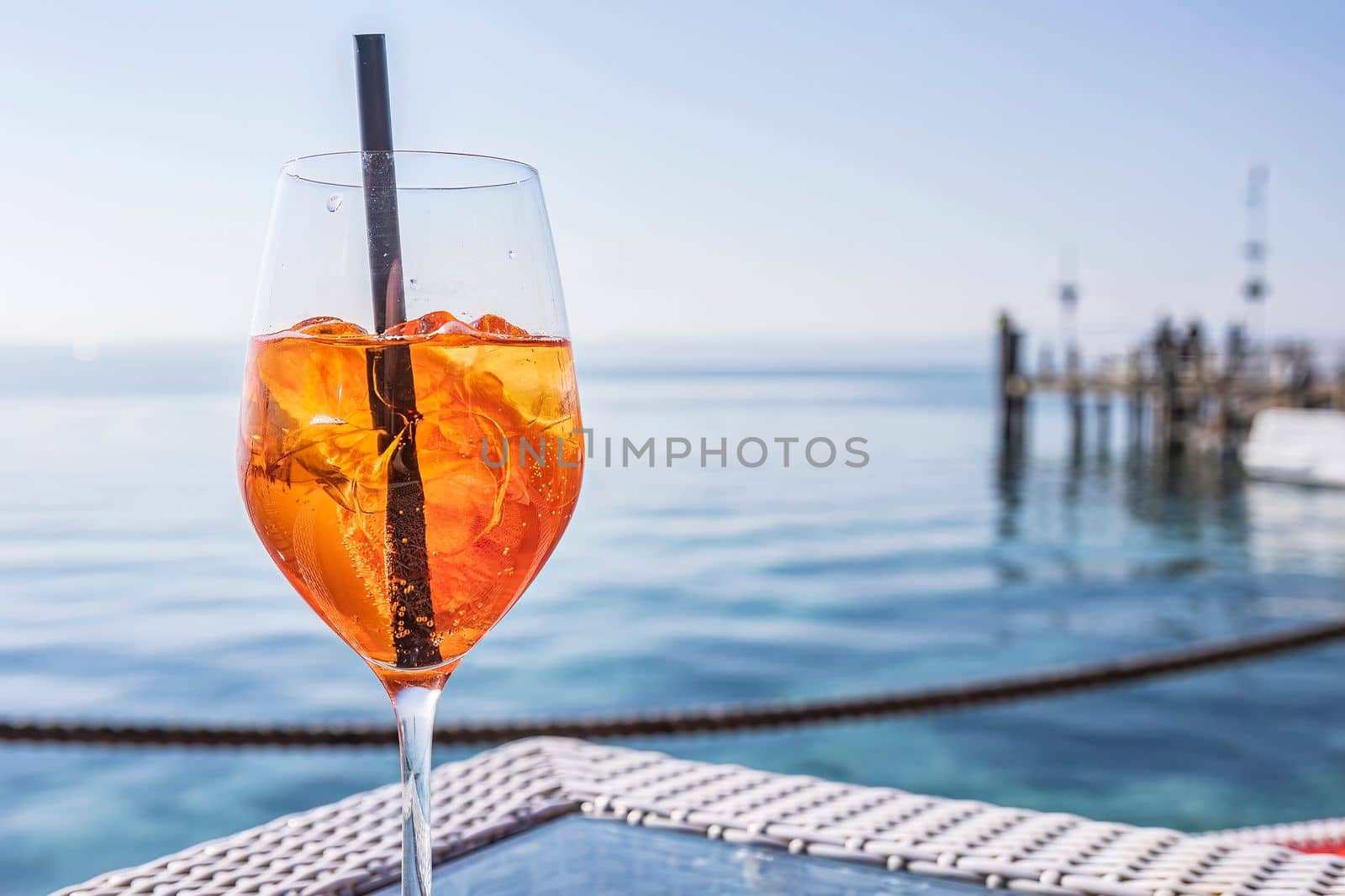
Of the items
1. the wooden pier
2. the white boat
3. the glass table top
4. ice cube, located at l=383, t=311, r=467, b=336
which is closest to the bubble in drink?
ice cube, located at l=383, t=311, r=467, b=336

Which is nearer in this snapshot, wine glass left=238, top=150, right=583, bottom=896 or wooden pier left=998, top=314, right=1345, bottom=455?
wine glass left=238, top=150, right=583, bottom=896

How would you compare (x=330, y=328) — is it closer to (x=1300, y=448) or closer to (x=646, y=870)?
(x=646, y=870)

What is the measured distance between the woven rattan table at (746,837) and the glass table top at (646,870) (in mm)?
11

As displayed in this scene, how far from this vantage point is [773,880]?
2.30ft

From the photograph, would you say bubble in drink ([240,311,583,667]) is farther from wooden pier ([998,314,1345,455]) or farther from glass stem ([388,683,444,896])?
wooden pier ([998,314,1345,455])

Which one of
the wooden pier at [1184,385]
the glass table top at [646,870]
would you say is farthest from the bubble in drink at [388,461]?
the wooden pier at [1184,385]

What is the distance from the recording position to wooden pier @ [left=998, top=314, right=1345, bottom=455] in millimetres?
24578

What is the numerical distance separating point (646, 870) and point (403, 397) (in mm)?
306

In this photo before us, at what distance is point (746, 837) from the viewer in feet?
2.47

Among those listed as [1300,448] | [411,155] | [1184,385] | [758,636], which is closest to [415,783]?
[411,155]

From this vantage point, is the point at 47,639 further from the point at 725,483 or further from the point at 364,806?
the point at 725,483

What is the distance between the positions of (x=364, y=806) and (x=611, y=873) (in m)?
0.20

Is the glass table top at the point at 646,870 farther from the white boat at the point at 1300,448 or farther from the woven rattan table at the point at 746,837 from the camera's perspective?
the white boat at the point at 1300,448

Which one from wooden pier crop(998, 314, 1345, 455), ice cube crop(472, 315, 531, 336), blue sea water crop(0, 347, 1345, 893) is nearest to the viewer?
ice cube crop(472, 315, 531, 336)
